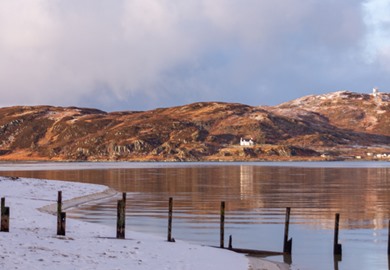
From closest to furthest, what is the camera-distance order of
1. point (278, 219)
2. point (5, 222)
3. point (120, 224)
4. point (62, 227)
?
point (5, 222) → point (62, 227) → point (120, 224) → point (278, 219)

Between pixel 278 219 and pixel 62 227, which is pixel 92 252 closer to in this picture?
pixel 62 227

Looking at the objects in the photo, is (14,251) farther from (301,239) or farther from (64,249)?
(301,239)

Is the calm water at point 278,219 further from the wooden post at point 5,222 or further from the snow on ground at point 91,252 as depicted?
the wooden post at point 5,222

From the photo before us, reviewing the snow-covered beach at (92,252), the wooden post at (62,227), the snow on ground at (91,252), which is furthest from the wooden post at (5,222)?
the wooden post at (62,227)

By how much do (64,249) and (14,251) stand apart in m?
2.32

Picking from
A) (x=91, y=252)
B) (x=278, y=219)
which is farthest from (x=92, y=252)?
(x=278, y=219)

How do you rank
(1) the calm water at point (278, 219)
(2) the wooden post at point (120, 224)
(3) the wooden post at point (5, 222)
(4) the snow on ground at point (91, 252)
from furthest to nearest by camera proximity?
(1) the calm water at point (278, 219), (2) the wooden post at point (120, 224), (3) the wooden post at point (5, 222), (4) the snow on ground at point (91, 252)

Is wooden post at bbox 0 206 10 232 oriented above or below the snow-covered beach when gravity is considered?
above

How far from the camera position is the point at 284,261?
2756 cm

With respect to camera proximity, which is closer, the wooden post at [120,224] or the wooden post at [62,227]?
the wooden post at [62,227]

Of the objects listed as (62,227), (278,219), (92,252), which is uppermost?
(62,227)

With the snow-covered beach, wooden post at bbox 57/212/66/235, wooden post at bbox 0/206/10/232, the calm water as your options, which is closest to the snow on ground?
the snow-covered beach

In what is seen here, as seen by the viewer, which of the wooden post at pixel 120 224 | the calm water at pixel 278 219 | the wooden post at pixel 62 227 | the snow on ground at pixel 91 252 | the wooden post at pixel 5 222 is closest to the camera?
the snow on ground at pixel 91 252

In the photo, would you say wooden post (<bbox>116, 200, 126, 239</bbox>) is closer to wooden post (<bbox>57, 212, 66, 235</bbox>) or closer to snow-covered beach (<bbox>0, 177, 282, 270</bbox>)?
snow-covered beach (<bbox>0, 177, 282, 270</bbox>)
